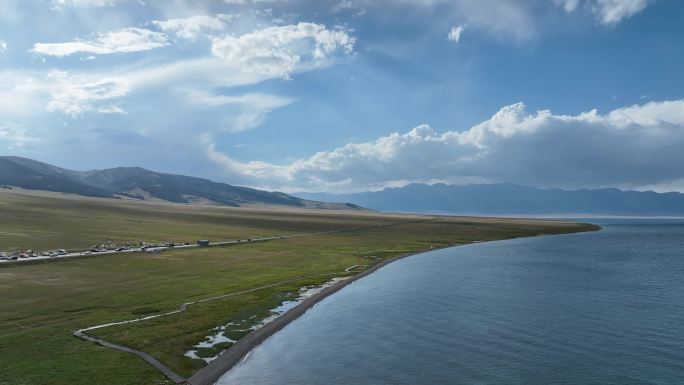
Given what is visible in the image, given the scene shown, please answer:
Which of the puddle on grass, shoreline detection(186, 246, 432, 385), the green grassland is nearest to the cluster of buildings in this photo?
the green grassland

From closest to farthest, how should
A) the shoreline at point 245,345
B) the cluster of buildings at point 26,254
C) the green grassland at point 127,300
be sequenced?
1. the green grassland at point 127,300
2. the shoreline at point 245,345
3. the cluster of buildings at point 26,254

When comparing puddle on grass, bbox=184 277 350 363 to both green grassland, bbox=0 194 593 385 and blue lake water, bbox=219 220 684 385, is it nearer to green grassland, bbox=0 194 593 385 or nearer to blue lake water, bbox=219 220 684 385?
green grassland, bbox=0 194 593 385

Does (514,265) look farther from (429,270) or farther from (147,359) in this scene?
(147,359)

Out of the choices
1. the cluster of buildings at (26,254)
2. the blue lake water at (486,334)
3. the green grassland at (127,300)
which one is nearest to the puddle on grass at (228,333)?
the green grassland at (127,300)

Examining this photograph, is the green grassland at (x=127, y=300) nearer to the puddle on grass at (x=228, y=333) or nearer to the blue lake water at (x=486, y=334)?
the puddle on grass at (x=228, y=333)

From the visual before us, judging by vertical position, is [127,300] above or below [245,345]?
above

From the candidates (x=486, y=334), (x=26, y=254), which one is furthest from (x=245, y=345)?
(x=26, y=254)

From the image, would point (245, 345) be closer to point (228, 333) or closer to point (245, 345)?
point (245, 345)

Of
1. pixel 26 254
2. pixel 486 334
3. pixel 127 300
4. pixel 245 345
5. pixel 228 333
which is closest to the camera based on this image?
pixel 245 345
